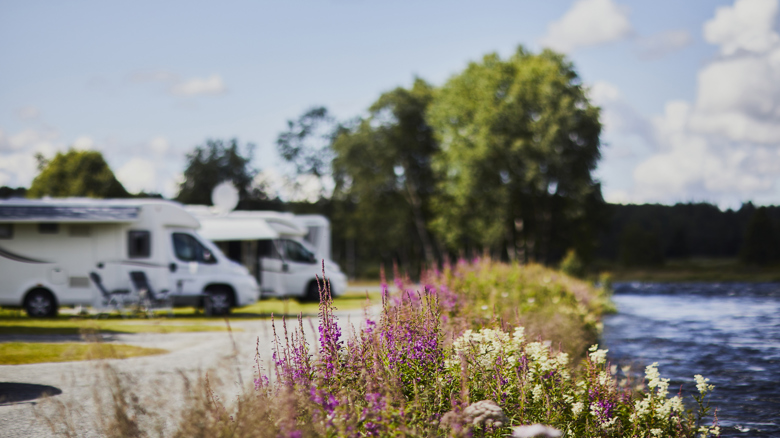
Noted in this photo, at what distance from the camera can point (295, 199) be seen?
1982 inches

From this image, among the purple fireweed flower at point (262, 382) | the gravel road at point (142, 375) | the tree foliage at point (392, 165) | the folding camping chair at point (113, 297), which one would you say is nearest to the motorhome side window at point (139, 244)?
the folding camping chair at point (113, 297)

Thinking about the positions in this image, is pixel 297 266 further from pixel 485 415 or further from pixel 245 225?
pixel 485 415

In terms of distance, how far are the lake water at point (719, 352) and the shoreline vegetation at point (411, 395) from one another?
2.52 metres

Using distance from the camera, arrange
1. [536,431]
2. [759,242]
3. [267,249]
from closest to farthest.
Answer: [536,431], [267,249], [759,242]

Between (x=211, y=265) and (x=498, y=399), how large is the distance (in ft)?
41.4

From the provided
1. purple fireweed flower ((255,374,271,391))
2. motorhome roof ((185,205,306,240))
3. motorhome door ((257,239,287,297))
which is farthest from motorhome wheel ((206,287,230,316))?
purple fireweed flower ((255,374,271,391))

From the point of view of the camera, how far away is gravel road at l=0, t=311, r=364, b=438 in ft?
14.8

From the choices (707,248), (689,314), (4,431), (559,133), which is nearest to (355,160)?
(559,133)

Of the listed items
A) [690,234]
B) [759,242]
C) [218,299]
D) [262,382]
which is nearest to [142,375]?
[262,382]

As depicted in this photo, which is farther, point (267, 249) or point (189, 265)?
point (267, 249)

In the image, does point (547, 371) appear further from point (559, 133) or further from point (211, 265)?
point (559, 133)

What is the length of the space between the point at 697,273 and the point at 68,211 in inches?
2057

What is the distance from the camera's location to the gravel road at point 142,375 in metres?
4.51

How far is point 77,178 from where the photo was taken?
5406cm
